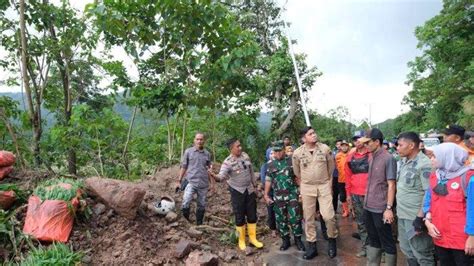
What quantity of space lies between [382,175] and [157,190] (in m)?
4.80

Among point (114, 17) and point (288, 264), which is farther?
point (114, 17)

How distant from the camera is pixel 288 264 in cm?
475

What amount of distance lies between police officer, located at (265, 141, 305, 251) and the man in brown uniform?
0.64 feet

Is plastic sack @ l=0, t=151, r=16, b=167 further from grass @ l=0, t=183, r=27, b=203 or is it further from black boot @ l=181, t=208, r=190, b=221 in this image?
black boot @ l=181, t=208, r=190, b=221

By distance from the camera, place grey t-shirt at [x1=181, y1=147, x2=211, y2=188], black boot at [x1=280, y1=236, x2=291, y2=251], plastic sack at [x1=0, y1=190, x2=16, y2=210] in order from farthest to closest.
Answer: grey t-shirt at [x1=181, y1=147, x2=211, y2=188] < black boot at [x1=280, y1=236, x2=291, y2=251] < plastic sack at [x1=0, y1=190, x2=16, y2=210]

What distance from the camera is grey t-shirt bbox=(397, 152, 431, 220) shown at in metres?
3.48

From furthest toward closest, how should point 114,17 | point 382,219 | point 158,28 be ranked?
point 158,28 → point 114,17 → point 382,219

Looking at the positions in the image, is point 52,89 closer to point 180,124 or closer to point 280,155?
point 180,124

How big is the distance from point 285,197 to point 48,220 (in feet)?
10.0

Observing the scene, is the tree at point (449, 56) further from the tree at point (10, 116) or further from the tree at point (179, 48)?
the tree at point (10, 116)

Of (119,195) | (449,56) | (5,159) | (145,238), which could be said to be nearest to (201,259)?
(145,238)

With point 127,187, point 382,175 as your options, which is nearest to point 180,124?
point 127,187

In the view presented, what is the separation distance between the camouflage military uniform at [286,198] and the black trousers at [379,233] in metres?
1.17

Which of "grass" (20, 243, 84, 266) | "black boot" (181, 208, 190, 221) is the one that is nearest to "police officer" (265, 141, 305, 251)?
"black boot" (181, 208, 190, 221)
